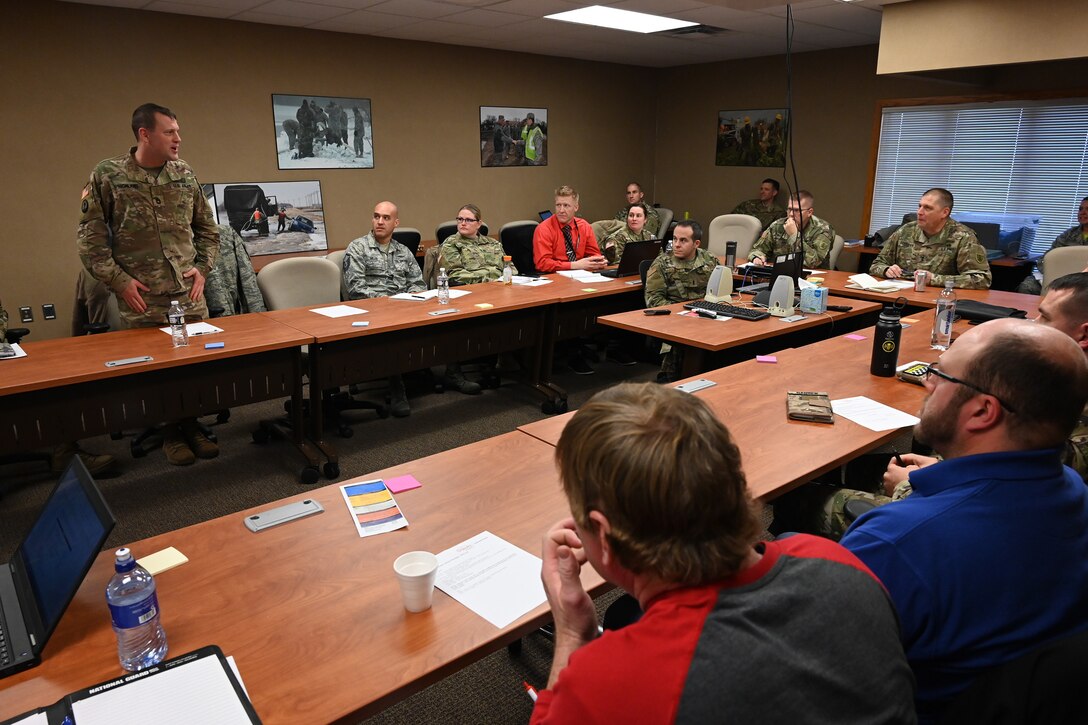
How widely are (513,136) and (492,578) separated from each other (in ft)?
23.3

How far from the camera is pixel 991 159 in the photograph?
22.1 ft

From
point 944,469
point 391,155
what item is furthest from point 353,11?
point 944,469

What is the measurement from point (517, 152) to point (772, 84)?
10.2 ft

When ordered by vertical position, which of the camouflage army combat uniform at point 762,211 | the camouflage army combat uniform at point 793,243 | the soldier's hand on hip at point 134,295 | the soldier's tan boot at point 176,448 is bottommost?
the soldier's tan boot at point 176,448

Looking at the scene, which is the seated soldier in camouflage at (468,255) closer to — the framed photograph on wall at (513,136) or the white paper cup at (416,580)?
the framed photograph on wall at (513,136)

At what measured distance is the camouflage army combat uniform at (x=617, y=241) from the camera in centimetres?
596

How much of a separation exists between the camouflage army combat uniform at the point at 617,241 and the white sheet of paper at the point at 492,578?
4.56 meters

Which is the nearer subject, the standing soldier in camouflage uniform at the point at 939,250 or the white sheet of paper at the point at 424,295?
the white sheet of paper at the point at 424,295

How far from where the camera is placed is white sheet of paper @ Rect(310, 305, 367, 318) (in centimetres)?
382

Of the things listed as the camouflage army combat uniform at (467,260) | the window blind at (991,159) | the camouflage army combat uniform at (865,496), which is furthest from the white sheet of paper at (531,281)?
the window blind at (991,159)

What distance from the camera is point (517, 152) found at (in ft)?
25.7

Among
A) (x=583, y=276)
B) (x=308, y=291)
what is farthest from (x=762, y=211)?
(x=308, y=291)

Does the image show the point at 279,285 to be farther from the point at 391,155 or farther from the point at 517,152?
the point at 517,152

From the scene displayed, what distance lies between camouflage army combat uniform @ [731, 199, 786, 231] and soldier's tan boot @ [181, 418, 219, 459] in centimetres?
623
